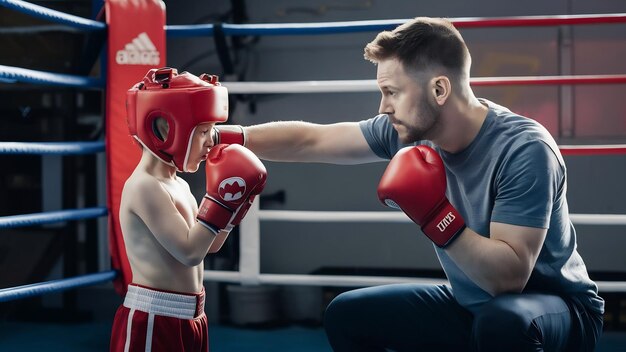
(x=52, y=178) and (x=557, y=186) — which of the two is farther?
(x=52, y=178)

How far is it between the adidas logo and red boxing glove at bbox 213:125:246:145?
66 cm

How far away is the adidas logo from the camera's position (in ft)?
7.73

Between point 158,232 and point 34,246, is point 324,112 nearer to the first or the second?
point 34,246

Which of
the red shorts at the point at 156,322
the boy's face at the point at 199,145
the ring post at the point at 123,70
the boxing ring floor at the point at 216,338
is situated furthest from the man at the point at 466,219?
the boxing ring floor at the point at 216,338

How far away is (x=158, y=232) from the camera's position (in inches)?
59.7

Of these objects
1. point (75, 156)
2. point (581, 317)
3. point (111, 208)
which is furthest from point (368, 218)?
point (75, 156)

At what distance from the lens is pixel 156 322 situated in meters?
1.53

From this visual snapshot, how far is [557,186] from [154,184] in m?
0.80

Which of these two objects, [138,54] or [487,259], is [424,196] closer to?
[487,259]

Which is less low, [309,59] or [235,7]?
[235,7]

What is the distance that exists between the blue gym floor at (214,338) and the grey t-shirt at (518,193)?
3.33 feet

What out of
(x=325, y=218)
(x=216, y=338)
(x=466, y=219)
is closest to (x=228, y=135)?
(x=466, y=219)

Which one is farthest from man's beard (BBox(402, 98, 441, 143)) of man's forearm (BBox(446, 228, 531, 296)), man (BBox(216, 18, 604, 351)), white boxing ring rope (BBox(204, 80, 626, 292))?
white boxing ring rope (BBox(204, 80, 626, 292))

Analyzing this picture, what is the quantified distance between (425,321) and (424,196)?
0.35 meters
